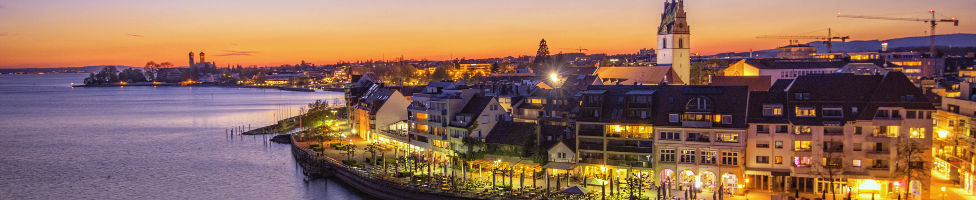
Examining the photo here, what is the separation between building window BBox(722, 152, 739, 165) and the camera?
28.1 metres

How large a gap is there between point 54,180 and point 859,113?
42.5 meters

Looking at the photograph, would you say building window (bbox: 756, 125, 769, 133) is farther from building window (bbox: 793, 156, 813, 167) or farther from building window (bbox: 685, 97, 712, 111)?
building window (bbox: 685, 97, 712, 111)

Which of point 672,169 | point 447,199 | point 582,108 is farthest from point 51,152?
point 672,169

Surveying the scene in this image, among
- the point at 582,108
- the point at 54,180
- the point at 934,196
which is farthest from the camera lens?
the point at 54,180

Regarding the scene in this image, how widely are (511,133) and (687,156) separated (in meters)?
10.4

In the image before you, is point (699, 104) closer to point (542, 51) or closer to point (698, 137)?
point (698, 137)

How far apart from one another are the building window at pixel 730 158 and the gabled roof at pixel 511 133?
985cm

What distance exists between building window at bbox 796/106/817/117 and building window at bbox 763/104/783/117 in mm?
654

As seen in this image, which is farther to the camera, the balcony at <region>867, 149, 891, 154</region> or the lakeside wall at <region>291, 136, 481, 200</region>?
the lakeside wall at <region>291, 136, 481, 200</region>

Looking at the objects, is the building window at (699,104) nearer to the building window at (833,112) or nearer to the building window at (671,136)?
the building window at (671,136)

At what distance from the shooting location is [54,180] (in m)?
40.7

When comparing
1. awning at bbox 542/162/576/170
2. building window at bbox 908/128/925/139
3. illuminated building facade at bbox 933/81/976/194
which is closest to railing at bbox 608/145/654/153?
awning at bbox 542/162/576/170

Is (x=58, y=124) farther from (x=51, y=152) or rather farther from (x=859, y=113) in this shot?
(x=859, y=113)

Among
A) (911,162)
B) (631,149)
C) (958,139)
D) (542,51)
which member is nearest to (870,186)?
(911,162)
